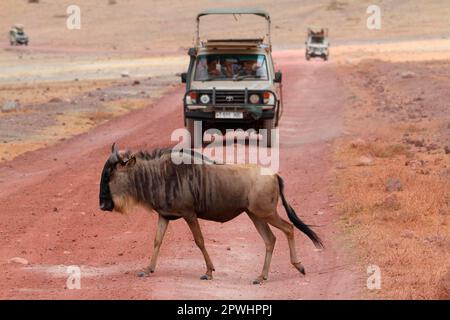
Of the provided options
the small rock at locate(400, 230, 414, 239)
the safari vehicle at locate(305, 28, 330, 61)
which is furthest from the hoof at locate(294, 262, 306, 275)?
the safari vehicle at locate(305, 28, 330, 61)

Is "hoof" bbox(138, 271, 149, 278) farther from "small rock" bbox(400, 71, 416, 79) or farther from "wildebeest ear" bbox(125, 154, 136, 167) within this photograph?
"small rock" bbox(400, 71, 416, 79)

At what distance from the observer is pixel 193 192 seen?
10492 millimetres

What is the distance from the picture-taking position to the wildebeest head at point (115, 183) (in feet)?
34.7

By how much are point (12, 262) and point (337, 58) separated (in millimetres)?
60171

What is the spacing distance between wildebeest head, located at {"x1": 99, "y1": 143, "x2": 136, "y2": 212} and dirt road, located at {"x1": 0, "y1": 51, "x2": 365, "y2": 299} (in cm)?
79

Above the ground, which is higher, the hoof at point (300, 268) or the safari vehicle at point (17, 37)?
the hoof at point (300, 268)

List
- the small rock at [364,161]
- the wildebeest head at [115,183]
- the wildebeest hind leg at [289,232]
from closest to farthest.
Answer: the wildebeest hind leg at [289,232]
the wildebeest head at [115,183]
the small rock at [364,161]

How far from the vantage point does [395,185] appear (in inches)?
639

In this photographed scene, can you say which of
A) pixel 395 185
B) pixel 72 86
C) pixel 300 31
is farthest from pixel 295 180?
pixel 300 31

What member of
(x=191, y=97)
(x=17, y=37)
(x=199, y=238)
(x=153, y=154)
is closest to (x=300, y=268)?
(x=199, y=238)

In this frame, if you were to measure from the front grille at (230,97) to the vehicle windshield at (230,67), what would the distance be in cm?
55

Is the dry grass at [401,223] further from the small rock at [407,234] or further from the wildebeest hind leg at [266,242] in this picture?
the wildebeest hind leg at [266,242]

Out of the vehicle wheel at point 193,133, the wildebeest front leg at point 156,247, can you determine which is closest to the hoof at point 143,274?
the wildebeest front leg at point 156,247
